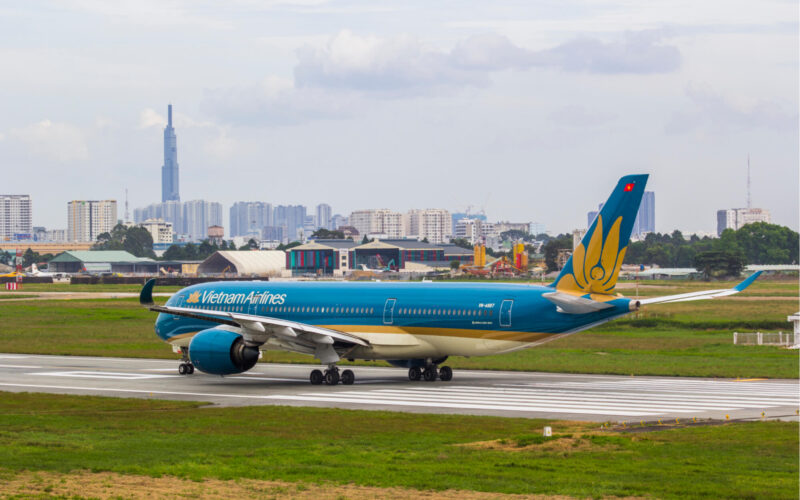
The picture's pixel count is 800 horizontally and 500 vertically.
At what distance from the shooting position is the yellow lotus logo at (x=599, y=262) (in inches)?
1380

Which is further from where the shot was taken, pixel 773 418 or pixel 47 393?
pixel 47 393

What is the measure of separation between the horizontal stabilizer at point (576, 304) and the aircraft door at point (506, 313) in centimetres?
178

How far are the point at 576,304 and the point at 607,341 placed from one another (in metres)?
24.7

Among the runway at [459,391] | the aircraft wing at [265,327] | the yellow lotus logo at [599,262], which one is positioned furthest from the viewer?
the aircraft wing at [265,327]

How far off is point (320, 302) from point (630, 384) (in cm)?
1223

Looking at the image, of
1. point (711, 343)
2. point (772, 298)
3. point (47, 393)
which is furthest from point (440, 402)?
point (772, 298)

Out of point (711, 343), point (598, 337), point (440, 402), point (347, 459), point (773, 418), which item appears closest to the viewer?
point (347, 459)

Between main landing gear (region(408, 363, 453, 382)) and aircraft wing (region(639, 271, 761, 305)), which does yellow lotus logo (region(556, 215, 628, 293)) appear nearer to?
aircraft wing (region(639, 271, 761, 305))

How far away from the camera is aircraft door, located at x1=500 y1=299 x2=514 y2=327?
36438 mm

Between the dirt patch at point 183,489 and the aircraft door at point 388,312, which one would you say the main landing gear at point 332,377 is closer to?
the aircraft door at point 388,312

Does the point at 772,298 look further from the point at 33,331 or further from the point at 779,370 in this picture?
the point at 33,331

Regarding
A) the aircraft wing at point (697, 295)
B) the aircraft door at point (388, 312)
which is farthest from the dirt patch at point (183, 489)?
the aircraft door at point (388, 312)

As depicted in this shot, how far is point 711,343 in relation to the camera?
187ft

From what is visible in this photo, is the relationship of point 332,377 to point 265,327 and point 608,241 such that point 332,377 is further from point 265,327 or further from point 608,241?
point 608,241
